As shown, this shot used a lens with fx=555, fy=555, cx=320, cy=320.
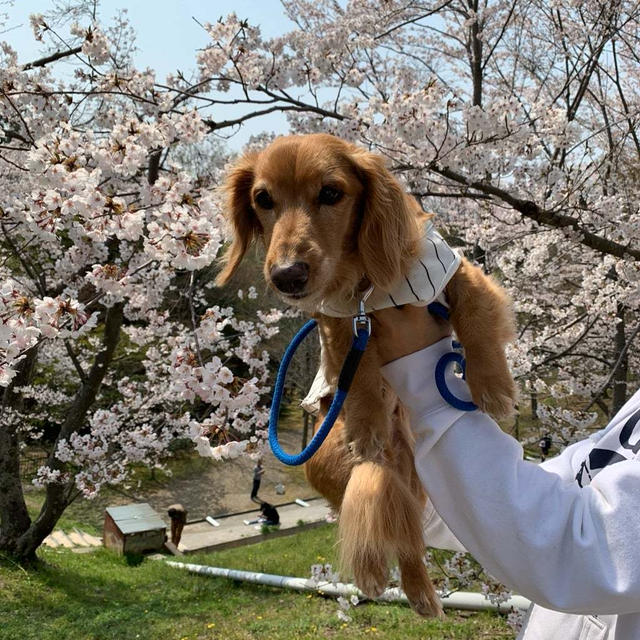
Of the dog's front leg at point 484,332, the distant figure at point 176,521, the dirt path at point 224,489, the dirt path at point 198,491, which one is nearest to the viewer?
the dog's front leg at point 484,332

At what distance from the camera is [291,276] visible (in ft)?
4.83

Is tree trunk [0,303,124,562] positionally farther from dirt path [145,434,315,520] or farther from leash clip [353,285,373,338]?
dirt path [145,434,315,520]

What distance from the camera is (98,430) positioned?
7.84 meters

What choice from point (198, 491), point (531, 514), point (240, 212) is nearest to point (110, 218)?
point (240, 212)

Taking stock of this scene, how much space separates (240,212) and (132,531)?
958 centimetres

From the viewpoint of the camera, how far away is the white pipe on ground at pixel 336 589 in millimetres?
4258

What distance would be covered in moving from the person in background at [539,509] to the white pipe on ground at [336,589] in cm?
184

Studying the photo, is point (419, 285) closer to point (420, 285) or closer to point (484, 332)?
point (420, 285)

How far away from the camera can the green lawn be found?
17.2 ft

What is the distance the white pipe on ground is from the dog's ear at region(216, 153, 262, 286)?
185cm

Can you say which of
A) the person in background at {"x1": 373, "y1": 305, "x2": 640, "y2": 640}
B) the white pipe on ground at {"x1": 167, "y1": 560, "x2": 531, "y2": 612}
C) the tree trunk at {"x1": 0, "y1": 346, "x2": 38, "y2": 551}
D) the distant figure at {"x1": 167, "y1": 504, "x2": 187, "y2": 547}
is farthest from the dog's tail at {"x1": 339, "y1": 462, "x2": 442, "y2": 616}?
the distant figure at {"x1": 167, "y1": 504, "x2": 187, "y2": 547}

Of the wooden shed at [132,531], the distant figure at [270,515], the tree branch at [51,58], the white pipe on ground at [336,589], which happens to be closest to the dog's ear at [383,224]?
the white pipe on ground at [336,589]

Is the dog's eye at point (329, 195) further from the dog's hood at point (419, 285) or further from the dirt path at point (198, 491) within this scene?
the dirt path at point (198, 491)

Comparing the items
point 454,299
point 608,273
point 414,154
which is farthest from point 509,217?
point 454,299
